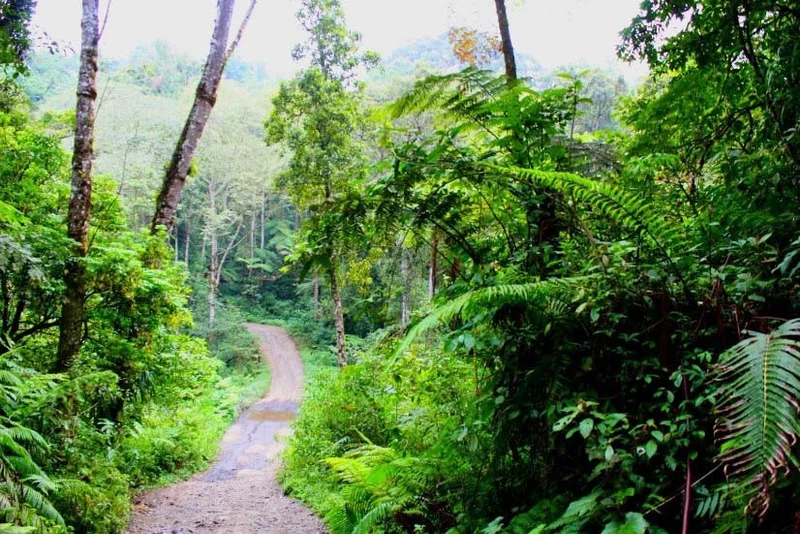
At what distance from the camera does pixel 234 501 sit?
7707mm

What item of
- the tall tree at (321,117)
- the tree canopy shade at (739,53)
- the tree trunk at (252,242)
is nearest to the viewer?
the tree canopy shade at (739,53)

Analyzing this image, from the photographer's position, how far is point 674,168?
3406mm

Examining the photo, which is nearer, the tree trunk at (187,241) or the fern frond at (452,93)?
the fern frond at (452,93)

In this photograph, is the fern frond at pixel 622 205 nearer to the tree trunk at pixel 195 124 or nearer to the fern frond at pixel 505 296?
the fern frond at pixel 505 296

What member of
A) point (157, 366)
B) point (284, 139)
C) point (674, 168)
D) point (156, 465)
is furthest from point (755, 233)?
point (284, 139)

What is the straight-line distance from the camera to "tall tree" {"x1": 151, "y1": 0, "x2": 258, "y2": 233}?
7613 millimetres

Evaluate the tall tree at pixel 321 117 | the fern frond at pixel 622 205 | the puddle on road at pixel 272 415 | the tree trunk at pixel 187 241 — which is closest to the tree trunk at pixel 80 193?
the fern frond at pixel 622 205

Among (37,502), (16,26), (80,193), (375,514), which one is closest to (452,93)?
(375,514)

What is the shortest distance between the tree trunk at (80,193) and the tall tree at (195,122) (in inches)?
57.1

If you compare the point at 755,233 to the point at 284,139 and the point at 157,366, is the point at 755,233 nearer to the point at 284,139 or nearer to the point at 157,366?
the point at 157,366

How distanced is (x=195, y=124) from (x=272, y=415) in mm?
13698

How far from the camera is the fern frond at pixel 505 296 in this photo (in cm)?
201

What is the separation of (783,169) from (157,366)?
24.6ft

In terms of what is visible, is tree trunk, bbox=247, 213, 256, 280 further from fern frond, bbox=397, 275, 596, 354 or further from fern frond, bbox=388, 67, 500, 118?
fern frond, bbox=397, 275, 596, 354
